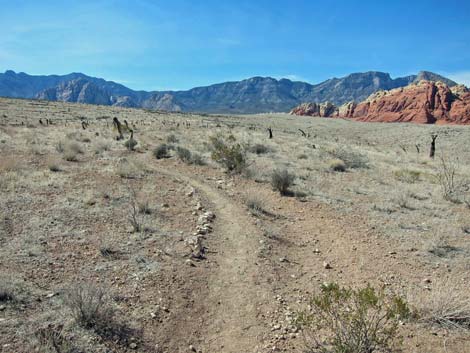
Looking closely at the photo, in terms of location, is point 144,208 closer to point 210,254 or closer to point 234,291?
point 210,254

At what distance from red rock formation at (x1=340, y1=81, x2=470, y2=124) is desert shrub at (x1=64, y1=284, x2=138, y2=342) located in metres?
120

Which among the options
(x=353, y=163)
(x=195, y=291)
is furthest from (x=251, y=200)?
(x=353, y=163)

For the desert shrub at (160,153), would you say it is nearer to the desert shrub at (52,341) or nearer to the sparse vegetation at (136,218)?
the sparse vegetation at (136,218)

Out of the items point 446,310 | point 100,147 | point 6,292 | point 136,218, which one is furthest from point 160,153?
point 446,310

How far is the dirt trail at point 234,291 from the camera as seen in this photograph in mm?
5246

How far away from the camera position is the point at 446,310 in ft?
18.1

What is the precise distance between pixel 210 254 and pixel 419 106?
13164 centimetres

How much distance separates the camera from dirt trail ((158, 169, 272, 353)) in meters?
5.25

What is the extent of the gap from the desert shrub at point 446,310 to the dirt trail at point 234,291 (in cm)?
253

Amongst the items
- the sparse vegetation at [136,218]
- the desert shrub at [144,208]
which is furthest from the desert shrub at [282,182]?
the sparse vegetation at [136,218]

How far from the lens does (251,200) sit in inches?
430

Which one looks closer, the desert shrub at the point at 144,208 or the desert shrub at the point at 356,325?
the desert shrub at the point at 356,325

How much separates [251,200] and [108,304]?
6.06 m

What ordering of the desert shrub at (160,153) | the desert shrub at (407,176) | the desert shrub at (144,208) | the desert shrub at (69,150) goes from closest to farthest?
the desert shrub at (144,208) < the desert shrub at (407,176) < the desert shrub at (69,150) < the desert shrub at (160,153)
